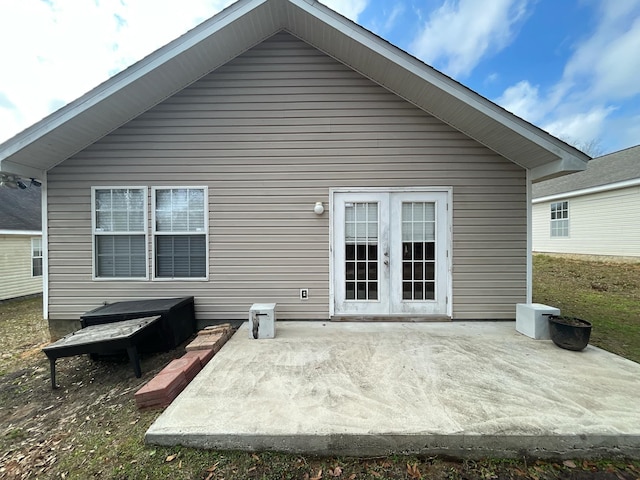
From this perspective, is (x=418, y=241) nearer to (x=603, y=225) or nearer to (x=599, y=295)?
(x=599, y=295)

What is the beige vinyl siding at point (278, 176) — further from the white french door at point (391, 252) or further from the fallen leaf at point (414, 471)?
the fallen leaf at point (414, 471)

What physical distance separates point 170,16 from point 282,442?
10091mm

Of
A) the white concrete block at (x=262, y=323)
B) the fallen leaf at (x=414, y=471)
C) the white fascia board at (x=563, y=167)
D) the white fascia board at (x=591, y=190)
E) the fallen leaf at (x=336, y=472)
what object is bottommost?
the fallen leaf at (x=336, y=472)

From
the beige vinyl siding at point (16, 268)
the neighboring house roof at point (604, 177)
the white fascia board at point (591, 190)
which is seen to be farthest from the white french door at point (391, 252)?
the beige vinyl siding at point (16, 268)

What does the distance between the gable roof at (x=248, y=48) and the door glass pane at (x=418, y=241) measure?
142 cm

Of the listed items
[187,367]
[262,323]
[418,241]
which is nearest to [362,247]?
[418,241]

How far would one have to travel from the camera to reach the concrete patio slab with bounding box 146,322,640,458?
1962 mm

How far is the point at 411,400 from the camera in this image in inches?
92.7

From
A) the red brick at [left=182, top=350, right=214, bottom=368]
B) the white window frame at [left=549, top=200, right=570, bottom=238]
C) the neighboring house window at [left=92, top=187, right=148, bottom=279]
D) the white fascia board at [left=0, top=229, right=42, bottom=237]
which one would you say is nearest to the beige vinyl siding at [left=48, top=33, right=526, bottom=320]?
the neighboring house window at [left=92, top=187, right=148, bottom=279]

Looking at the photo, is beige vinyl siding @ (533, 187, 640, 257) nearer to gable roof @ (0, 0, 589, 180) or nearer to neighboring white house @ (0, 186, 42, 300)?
gable roof @ (0, 0, 589, 180)

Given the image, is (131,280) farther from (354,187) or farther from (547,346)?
(547,346)

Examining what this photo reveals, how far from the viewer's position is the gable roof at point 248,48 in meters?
3.63

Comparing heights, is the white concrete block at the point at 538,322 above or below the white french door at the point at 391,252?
below

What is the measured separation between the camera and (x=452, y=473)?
1848 millimetres
